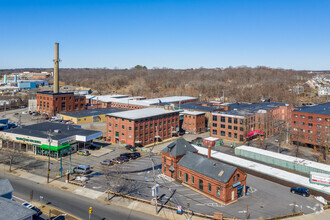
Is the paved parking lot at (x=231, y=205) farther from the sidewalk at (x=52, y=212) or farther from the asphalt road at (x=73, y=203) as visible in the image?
the sidewalk at (x=52, y=212)

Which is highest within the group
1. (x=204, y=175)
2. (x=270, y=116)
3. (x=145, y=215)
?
(x=270, y=116)

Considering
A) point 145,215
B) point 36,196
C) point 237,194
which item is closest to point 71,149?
point 36,196

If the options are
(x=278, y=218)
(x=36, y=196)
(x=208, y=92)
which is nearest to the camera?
(x=278, y=218)

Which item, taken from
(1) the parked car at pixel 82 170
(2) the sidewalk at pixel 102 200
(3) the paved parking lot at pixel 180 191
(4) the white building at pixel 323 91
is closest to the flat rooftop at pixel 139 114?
(3) the paved parking lot at pixel 180 191

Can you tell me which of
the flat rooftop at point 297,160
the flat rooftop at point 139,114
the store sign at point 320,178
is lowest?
the store sign at point 320,178

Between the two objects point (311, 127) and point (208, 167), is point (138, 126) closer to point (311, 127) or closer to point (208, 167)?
point (208, 167)

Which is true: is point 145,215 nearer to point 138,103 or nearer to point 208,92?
point 138,103
